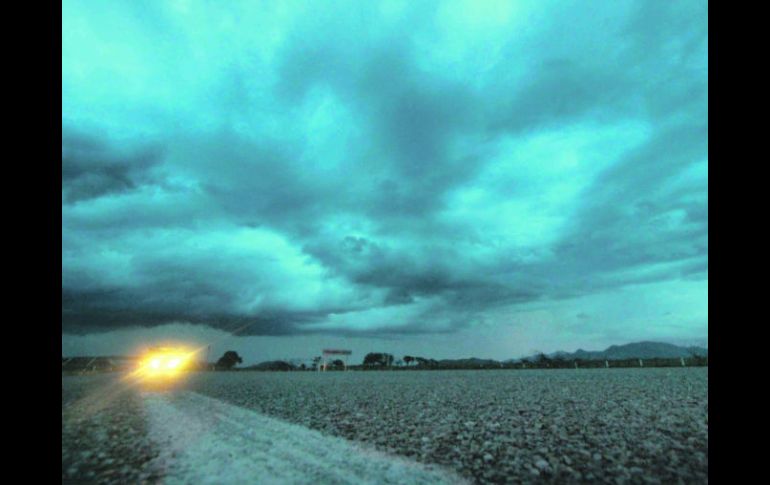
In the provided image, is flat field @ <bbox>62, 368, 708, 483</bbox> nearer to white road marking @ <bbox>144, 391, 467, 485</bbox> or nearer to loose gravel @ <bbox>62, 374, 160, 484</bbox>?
loose gravel @ <bbox>62, 374, 160, 484</bbox>

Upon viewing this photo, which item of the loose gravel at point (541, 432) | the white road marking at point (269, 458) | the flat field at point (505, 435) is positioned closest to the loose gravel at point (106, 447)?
the flat field at point (505, 435)

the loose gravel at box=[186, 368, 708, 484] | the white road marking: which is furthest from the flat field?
the white road marking

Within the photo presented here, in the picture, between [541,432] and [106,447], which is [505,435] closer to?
[541,432]

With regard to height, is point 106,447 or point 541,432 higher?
point 541,432

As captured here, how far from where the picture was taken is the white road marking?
9539 millimetres

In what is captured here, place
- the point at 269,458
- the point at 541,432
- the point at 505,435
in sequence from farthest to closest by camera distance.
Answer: the point at 541,432
the point at 505,435
the point at 269,458

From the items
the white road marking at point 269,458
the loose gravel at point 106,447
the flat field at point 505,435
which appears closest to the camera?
the white road marking at point 269,458

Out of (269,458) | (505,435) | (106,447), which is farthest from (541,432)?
(106,447)

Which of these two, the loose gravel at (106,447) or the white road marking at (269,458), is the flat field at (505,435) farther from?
the white road marking at (269,458)

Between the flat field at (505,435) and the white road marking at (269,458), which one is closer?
the white road marking at (269,458)

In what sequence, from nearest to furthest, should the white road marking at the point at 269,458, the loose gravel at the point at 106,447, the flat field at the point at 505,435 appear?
1. the white road marking at the point at 269,458
2. the flat field at the point at 505,435
3. the loose gravel at the point at 106,447

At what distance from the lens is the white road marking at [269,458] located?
954 centimetres

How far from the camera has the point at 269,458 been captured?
11.2 metres
